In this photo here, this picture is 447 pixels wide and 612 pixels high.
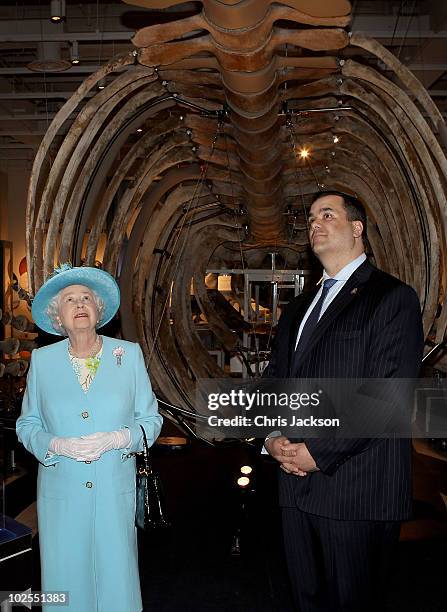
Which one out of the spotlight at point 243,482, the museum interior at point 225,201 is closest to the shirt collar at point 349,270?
the museum interior at point 225,201

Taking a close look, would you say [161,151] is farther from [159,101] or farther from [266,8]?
[266,8]

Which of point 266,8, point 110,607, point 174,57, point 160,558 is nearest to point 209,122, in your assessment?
point 174,57

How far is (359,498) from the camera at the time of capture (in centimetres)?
229

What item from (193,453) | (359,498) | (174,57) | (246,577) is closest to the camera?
(359,498)

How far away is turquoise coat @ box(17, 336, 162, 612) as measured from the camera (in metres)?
2.27

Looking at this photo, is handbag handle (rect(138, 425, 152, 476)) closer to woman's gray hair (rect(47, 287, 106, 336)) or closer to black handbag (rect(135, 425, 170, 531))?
black handbag (rect(135, 425, 170, 531))

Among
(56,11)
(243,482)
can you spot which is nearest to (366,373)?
(243,482)

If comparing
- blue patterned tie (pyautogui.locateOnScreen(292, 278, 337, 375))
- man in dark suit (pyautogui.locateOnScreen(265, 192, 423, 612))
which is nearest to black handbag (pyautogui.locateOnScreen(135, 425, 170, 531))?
man in dark suit (pyautogui.locateOnScreen(265, 192, 423, 612))

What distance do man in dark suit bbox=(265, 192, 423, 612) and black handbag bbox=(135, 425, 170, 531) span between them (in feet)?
1.46

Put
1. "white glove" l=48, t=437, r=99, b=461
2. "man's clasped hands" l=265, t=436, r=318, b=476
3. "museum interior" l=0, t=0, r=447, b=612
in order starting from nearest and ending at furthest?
1. "white glove" l=48, t=437, r=99, b=461
2. "man's clasped hands" l=265, t=436, r=318, b=476
3. "museum interior" l=0, t=0, r=447, b=612

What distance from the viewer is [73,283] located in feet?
8.00

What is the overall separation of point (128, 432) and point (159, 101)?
2345mm

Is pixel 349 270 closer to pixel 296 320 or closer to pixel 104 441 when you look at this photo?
pixel 296 320

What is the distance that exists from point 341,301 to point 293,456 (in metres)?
0.57
